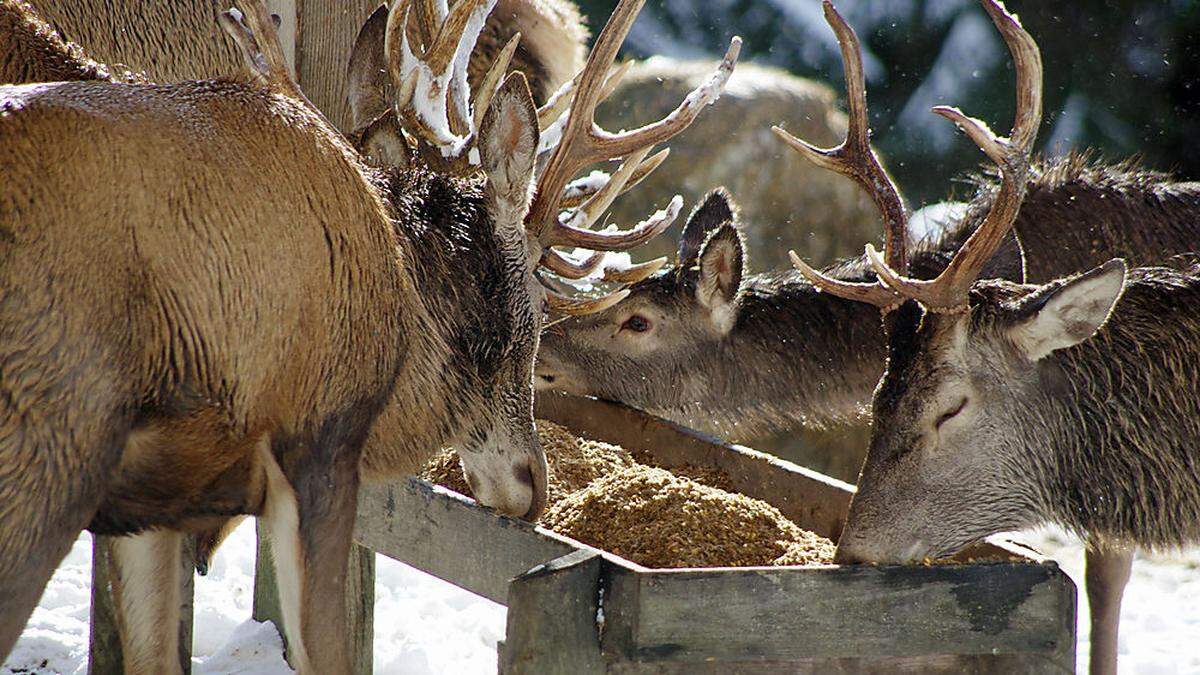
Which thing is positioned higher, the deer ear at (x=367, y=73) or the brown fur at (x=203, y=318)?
the deer ear at (x=367, y=73)

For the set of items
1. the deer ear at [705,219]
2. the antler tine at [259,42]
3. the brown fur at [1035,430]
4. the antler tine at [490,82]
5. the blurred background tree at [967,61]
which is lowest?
the brown fur at [1035,430]

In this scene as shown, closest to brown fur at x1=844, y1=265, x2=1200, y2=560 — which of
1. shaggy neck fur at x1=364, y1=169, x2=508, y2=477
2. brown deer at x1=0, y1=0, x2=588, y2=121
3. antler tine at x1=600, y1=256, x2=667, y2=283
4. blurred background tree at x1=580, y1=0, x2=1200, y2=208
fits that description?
shaggy neck fur at x1=364, y1=169, x2=508, y2=477

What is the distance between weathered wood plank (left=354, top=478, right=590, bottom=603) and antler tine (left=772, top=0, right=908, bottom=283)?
108cm

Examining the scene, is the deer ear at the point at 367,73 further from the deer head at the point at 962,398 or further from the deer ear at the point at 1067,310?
the deer ear at the point at 1067,310

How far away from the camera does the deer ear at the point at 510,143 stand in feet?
9.97

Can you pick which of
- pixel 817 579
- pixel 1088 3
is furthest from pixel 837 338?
pixel 1088 3

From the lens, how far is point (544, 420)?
15.5 ft

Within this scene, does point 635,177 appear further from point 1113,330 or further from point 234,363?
point 234,363

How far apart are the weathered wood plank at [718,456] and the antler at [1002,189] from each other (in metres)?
0.68

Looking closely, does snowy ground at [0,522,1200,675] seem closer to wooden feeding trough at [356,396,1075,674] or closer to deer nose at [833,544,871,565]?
deer nose at [833,544,871,565]

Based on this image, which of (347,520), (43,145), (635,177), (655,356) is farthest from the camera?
(655,356)

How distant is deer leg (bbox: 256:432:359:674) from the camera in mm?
2641

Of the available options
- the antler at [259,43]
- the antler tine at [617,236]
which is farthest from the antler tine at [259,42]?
the antler tine at [617,236]

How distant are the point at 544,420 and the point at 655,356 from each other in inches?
23.6
